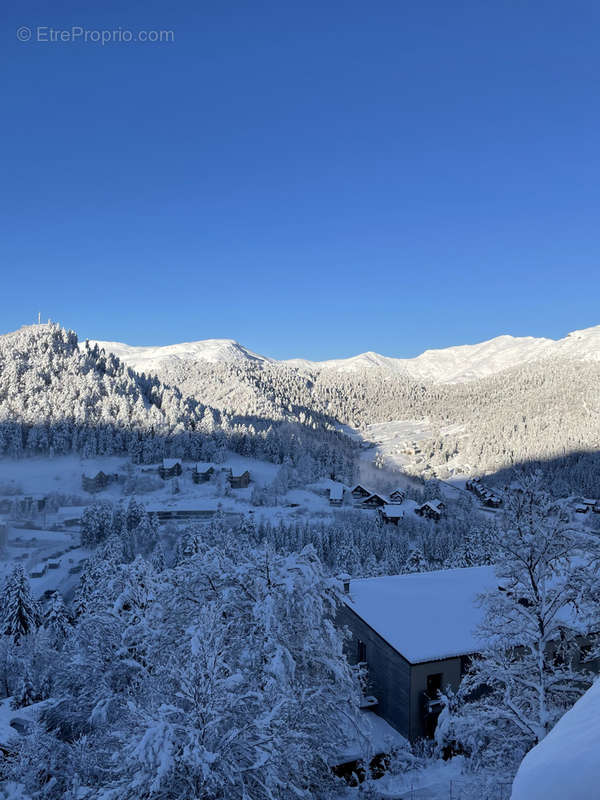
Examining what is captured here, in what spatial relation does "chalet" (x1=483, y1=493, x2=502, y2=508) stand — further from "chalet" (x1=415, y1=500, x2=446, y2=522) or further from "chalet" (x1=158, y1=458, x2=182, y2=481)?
"chalet" (x1=158, y1=458, x2=182, y2=481)

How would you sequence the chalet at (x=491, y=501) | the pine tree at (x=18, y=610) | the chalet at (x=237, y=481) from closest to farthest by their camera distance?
the pine tree at (x=18, y=610) < the chalet at (x=237, y=481) < the chalet at (x=491, y=501)

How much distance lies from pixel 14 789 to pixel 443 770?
14.2m

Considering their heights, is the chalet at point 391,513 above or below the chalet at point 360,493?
below

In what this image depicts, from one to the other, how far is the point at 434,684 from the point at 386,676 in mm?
2317

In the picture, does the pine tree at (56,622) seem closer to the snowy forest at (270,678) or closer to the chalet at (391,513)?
the snowy forest at (270,678)

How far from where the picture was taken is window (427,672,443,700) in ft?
70.9

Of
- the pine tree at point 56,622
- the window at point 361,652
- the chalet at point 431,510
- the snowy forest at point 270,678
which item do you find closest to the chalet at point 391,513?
the chalet at point 431,510

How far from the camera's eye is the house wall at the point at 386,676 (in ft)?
70.9

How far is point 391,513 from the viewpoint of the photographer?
9231 cm

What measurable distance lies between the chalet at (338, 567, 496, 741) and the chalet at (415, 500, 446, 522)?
71051mm

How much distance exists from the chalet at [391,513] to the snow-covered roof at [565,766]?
90002mm

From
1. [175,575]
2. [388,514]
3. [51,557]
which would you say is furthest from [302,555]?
[388,514]

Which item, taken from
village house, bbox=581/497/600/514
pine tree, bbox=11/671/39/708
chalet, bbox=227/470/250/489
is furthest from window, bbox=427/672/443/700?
village house, bbox=581/497/600/514

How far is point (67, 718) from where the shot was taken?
15562 millimetres
